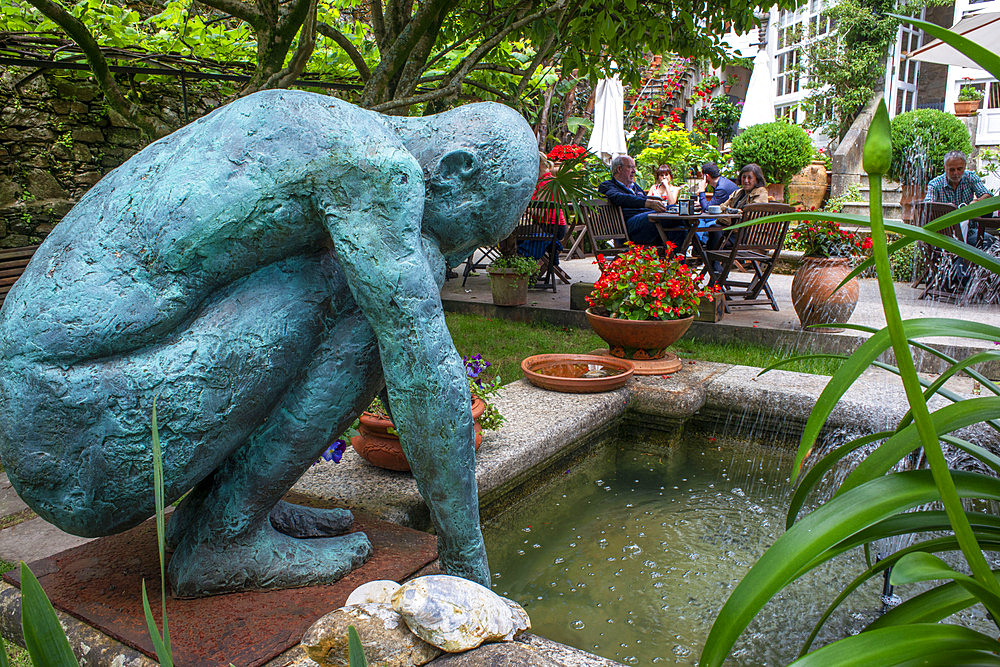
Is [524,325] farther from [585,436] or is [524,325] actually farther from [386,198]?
[386,198]

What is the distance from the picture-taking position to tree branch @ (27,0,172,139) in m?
3.10

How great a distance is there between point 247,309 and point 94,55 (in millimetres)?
2808

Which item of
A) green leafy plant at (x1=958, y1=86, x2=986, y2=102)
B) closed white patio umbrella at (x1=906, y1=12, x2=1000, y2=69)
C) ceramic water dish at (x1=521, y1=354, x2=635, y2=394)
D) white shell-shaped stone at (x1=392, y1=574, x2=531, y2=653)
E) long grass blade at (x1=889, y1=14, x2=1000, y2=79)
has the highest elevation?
green leafy plant at (x1=958, y1=86, x2=986, y2=102)

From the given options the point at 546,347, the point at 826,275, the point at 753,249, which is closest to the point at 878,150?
the point at 546,347

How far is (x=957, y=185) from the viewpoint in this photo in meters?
7.96

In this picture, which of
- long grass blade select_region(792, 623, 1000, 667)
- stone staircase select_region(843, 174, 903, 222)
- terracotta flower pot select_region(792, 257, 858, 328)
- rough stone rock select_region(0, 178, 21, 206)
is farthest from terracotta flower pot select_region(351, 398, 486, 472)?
stone staircase select_region(843, 174, 903, 222)

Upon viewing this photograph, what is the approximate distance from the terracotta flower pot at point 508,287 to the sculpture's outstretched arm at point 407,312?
5.12 meters

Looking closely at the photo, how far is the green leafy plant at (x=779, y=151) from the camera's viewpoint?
45.9 feet

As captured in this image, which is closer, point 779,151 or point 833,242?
point 833,242

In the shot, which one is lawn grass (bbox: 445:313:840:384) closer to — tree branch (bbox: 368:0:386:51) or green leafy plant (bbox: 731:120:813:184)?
tree branch (bbox: 368:0:386:51)

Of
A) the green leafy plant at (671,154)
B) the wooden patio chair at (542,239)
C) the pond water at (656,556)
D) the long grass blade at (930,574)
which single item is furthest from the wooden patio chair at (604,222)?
the long grass blade at (930,574)

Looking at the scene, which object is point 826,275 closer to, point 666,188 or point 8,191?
point 666,188

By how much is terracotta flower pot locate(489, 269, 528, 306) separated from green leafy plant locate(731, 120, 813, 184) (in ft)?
31.0

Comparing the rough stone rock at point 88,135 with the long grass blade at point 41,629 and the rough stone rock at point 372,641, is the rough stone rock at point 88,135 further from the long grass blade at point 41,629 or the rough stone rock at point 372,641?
the long grass blade at point 41,629
